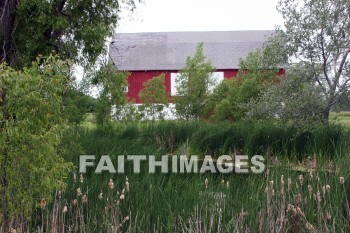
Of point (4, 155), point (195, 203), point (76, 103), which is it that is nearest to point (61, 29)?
point (76, 103)

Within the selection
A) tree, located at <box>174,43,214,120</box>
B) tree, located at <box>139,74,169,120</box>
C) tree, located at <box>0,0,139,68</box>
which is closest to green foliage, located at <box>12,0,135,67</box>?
tree, located at <box>0,0,139,68</box>

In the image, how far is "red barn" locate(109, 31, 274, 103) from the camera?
30.4 m

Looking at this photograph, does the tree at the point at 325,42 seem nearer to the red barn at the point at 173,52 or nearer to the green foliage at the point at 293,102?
the green foliage at the point at 293,102

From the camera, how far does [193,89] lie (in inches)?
760

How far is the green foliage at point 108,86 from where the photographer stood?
467 inches

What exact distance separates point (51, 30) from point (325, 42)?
19.6 feet

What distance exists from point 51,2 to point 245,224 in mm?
8596

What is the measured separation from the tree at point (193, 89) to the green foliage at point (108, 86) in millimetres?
6926

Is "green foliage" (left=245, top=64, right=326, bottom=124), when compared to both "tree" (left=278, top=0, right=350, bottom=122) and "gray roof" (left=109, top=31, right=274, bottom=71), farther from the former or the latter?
"gray roof" (left=109, top=31, right=274, bottom=71)

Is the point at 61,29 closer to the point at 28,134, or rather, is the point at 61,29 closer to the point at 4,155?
the point at 4,155

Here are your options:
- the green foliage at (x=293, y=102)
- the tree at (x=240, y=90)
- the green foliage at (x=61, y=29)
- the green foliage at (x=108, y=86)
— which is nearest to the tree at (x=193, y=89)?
the tree at (x=240, y=90)

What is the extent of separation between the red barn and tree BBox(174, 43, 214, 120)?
898 cm

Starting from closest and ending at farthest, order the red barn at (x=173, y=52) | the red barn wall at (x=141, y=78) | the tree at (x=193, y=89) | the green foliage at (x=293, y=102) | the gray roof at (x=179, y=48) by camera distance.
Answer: the green foliage at (x=293, y=102), the tree at (x=193, y=89), the red barn wall at (x=141, y=78), the red barn at (x=173, y=52), the gray roof at (x=179, y=48)

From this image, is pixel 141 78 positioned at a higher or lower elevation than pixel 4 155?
higher
